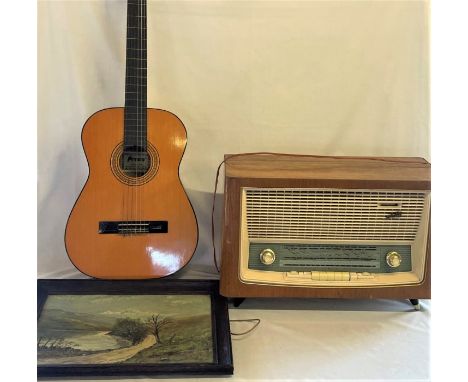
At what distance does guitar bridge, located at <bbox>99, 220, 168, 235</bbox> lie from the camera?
55.1 inches

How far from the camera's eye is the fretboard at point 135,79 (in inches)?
55.4

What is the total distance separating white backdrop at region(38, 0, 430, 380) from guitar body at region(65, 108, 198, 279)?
0.17 m

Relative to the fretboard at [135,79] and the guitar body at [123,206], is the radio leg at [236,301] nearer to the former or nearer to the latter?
the guitar body at [123,206]

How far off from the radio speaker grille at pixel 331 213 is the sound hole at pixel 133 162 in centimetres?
32

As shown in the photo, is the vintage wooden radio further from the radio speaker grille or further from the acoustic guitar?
the acoustic guitar

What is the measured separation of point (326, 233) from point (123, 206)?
20.0 inches

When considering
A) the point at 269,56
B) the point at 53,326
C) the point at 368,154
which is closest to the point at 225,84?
the point at 269,56

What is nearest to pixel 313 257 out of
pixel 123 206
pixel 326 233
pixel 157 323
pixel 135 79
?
pixel 326 233

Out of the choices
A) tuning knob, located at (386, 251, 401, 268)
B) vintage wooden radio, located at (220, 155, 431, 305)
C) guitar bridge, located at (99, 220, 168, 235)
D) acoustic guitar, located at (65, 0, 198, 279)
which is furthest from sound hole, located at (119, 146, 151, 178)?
tuning knob, located at (386, 251, 401, 268)

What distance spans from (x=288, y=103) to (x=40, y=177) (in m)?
0.73

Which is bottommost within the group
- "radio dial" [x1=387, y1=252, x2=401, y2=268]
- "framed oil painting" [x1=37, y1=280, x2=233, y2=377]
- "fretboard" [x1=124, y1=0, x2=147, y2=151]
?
"framed oil painting" [x1=37, y1=280, x2=233, y2=377]

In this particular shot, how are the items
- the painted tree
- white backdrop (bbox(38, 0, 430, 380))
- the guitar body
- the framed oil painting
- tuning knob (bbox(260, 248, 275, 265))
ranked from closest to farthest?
1. the framed oil painting
2. the painted tree
3. tuning knob (bbox(260, 248, 275, 265))
4. the guitar body
5. white backdrop (bbox(38, 0, 430, 380))

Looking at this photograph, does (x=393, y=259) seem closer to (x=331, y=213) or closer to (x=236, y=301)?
(x=331, y=213)

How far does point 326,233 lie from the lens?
127 centimetres
